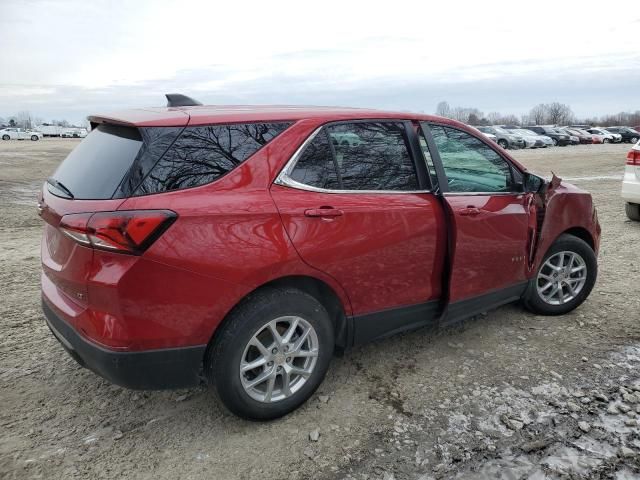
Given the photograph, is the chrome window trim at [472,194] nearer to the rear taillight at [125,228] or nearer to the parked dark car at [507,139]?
the rear taillight at [125,228]

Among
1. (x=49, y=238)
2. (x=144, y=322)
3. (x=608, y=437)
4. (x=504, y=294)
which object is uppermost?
(x=49, y=238)

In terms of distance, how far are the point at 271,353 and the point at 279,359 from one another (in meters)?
0.07

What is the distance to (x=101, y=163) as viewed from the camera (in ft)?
8.69

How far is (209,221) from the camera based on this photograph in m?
2.47

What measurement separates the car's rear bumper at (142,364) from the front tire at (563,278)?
9.25ft

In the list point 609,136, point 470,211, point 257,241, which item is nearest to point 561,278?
point 470,211

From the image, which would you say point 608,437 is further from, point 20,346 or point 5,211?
point 5,211

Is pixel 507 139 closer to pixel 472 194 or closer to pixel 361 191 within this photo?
pixel 472 194

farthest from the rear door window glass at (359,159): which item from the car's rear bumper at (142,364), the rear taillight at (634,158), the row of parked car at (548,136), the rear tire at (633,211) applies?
the row of parked car at (548,136)

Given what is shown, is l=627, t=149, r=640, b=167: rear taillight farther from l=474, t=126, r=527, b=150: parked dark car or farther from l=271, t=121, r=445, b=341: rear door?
l=474, t=126, r=527, b=150: parked dark car

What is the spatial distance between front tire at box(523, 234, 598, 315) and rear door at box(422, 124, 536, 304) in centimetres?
35

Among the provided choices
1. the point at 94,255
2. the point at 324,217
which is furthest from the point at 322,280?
the point at 94,255

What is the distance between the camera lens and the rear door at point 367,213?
2789 mm

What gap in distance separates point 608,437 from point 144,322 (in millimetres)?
2503
